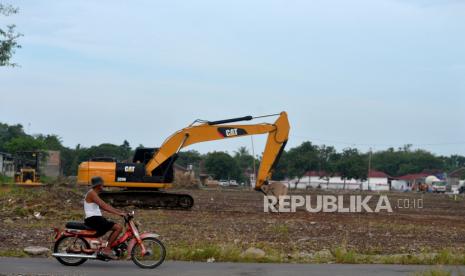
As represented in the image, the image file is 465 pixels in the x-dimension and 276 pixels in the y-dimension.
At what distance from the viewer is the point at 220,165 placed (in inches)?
5256

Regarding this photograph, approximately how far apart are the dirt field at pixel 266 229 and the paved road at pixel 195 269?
1.88 meters

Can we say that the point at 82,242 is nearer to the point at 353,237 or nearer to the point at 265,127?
the point at 353,237

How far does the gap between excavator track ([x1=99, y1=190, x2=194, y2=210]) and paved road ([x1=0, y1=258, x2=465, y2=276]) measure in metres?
15.5

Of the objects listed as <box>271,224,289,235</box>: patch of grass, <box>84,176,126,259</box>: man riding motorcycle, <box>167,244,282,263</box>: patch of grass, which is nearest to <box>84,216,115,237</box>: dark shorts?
<box>84,176,126,259</box>: man riding motorcycle

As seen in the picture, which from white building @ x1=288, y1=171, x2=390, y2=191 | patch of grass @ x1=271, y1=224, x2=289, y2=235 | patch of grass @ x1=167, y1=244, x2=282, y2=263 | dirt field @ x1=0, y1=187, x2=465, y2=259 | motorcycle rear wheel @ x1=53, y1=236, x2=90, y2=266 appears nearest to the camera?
motorcycle rear wheel @ x1=53, y1=236, x2=90, y2=266

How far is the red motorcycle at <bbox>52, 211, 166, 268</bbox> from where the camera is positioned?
14.1 metres

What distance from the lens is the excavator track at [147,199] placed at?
30.5 metres

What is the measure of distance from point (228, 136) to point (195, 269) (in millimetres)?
17859

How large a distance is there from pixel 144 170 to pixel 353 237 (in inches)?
477

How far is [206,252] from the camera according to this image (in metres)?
15.4

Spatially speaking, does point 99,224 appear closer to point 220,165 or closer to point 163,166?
point 163,166

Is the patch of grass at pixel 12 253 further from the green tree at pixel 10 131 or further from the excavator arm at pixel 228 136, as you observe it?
the green tree at pixel 10 131

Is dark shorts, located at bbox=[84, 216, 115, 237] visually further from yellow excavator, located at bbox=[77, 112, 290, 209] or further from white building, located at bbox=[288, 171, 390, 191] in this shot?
white building, located at bbox=[288, 171, 390, 191]

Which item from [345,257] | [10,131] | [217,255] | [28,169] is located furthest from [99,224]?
[10,131]
